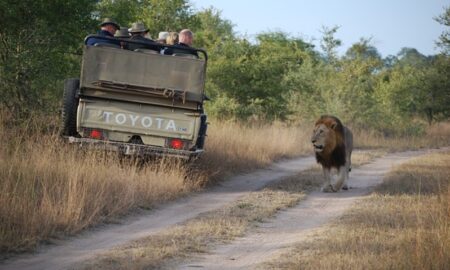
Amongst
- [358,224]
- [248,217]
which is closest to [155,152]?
[248,217]

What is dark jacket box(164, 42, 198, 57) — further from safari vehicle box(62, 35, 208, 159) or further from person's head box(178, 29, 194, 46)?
safari vehicle box(62, 35, 208, 159)

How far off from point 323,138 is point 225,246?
5995 mm

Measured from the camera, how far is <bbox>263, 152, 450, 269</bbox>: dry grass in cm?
648

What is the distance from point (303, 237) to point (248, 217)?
1.36 metres

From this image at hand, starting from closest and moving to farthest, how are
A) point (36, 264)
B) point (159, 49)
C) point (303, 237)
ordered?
point (36, 264), point (303, 237), point (159, 49)

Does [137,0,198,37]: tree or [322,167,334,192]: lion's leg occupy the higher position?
[137,0,198,37]: tree

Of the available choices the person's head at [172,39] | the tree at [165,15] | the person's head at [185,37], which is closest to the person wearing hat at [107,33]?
the person's head at [172,39]

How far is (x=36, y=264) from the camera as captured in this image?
6570mm

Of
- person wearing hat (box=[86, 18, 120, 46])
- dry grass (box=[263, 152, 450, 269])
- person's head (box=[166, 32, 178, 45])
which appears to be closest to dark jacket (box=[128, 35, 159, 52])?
person wearing hat (box=[86, 18, 120, 46])

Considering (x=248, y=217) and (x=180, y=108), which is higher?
(x=180, y=108)

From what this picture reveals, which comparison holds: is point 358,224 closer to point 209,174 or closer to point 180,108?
point 180,108

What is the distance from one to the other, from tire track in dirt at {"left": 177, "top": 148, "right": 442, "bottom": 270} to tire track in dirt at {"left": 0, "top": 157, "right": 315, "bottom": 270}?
1.09 meters

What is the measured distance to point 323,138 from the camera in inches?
526

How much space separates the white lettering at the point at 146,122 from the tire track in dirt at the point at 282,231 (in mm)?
2717
